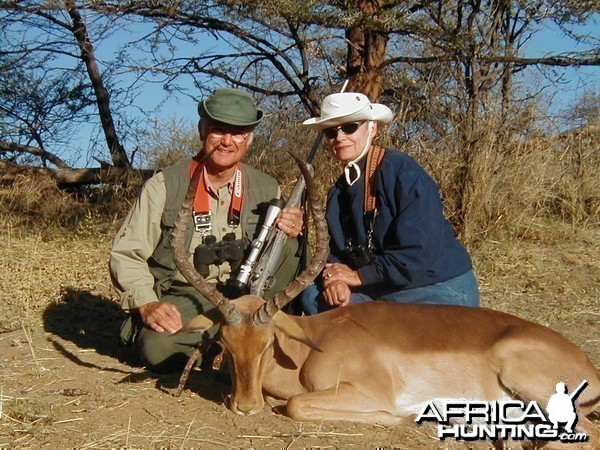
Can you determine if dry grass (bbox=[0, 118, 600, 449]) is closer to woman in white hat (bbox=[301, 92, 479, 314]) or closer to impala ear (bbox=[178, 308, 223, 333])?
impala ear (bbox=[178, 308, 223, 333])

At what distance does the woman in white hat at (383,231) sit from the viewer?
5320mm

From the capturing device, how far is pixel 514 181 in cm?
973

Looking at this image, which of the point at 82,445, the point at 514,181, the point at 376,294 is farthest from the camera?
the point at 514,181

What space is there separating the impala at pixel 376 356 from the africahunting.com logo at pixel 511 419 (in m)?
0.05

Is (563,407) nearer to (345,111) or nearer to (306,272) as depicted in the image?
(306,272)

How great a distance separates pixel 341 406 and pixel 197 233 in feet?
5.89

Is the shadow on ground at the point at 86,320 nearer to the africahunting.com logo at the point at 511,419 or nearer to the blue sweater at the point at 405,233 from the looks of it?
the blue sweater at the point at 405,233

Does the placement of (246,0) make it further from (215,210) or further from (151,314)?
(151,314)

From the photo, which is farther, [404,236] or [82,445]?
[404,236]

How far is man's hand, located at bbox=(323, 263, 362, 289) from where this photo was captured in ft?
17.8

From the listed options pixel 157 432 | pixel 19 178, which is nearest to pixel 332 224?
pixel 157 432

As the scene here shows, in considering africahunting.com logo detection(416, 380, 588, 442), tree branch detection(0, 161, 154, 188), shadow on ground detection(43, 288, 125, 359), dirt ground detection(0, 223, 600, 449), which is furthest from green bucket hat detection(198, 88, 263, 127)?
tree branch detection(0, 161, 154, 188)

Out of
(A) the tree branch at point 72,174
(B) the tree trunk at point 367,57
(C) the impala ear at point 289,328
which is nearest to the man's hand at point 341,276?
(C) the impala ear at point 289,328

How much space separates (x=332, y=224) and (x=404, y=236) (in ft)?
2.51
